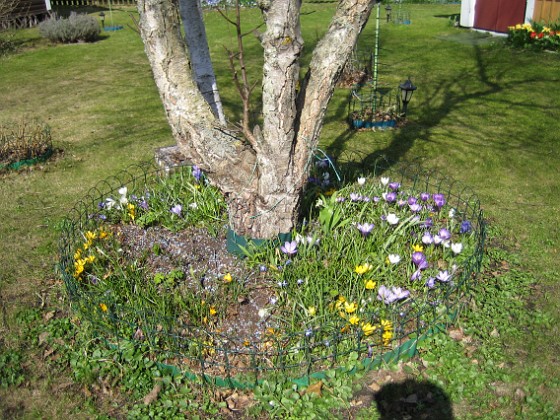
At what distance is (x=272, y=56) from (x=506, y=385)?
2770 millimetres

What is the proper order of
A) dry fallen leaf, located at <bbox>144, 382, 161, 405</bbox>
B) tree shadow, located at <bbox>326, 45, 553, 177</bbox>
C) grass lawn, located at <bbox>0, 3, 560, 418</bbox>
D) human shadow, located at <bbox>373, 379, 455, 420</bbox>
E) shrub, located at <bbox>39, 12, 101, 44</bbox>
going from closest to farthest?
human shadow, located at <bbox>373, 379, 455, 420</bbox>, dry fallen leaf, located at <bbox>144, 382, 161, 405</bbox>, grass lawn, located at <bbox>0, 3, 560, 418</bbox>, tree shadow, located at <bbox>326, 45, 553, 177</bbox>, shrub, located at <bbox>39, 12, 101, 44</bbox>

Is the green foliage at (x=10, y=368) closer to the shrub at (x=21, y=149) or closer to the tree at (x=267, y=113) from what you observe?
the tree at (x=267, y=113)

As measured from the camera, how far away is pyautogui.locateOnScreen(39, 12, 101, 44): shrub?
1661 centimetres

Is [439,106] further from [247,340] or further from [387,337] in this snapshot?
[247,340]

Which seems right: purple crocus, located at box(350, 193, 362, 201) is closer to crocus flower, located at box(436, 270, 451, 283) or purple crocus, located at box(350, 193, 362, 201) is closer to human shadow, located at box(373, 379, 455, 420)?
crocus flower, located at box(436, 270, 451, 283)

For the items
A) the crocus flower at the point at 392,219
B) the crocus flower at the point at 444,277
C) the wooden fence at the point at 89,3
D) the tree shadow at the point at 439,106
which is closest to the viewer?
the crocus flower at the point at 444,277

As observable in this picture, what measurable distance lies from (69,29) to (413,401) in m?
16.5

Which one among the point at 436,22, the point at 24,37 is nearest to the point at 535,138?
the point at 436,22

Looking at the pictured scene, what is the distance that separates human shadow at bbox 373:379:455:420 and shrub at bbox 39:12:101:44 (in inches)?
641

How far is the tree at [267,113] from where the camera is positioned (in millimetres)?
3908

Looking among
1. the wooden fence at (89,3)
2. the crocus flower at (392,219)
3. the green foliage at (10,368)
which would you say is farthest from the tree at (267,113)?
the wooden fence at (89,3)

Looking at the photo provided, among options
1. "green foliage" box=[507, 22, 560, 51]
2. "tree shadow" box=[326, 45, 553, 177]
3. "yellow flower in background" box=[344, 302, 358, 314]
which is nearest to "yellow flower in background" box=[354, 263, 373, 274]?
"yellow flower in background" box=[344, 302, 358, 314]

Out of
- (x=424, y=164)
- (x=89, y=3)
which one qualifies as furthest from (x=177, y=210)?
(x=89, y=3)

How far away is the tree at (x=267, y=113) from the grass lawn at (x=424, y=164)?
5.35 feet
